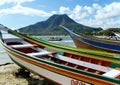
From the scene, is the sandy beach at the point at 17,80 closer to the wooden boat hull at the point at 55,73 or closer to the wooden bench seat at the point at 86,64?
the wooden boat hull at the point at 55,73

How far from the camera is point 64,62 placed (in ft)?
28.7

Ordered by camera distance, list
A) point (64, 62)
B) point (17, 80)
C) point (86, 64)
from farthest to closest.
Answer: point (17, 80) → point (64, 62) → point (86, 64)

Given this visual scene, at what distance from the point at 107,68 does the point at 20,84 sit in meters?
3.31

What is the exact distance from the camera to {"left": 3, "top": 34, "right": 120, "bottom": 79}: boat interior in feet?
24.1

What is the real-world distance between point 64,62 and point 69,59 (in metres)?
0.32

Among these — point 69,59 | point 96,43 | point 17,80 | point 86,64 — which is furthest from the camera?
point 96,43

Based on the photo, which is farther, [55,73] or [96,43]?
[96,43]

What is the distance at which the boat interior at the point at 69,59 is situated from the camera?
7346mm

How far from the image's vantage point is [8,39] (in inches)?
412

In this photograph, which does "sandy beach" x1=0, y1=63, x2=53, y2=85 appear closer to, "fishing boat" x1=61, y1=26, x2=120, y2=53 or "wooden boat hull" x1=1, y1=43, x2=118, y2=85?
"wooden boat hull" x1=1, y1=43, x2=118, y2=85

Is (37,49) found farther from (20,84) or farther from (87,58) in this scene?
(87,58)

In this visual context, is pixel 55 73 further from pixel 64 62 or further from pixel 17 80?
pixel 17 80

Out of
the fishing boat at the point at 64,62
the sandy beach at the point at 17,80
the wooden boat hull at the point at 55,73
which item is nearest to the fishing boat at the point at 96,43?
the fishing boat at the point at 64,62

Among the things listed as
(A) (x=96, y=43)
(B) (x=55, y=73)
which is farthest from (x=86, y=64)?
(A) (x=96, y=43)
